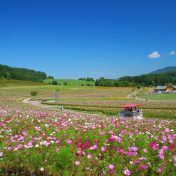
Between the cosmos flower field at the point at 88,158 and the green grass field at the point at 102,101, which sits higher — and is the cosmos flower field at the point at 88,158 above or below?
above

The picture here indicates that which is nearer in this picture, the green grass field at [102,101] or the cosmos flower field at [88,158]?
the cosmos flower field at [88,158]

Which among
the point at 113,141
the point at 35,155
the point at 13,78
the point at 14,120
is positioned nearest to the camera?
the point at 35,155

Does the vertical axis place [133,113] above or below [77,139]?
below

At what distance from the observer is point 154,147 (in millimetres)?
5078

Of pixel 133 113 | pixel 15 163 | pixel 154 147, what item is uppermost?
pixel 154 147

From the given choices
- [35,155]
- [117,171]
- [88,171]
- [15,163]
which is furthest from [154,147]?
[15,163]

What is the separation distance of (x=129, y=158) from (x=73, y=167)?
109 centimetres

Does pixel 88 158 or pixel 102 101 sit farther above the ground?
pixel 88 158

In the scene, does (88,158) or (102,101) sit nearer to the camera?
(88,158)

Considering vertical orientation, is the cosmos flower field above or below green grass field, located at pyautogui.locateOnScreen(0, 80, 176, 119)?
Answer: above

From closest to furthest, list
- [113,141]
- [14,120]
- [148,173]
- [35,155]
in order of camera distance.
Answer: [148,173] → [35,155] → [113,141] → [14,120]

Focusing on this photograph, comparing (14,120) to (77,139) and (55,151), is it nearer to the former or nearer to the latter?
(77,139)

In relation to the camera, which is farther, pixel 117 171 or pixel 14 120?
pixel 14 120

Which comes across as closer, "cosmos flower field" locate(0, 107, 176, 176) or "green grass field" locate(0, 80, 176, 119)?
"cosmos flower field" locate(0, 107, 176, 176)
